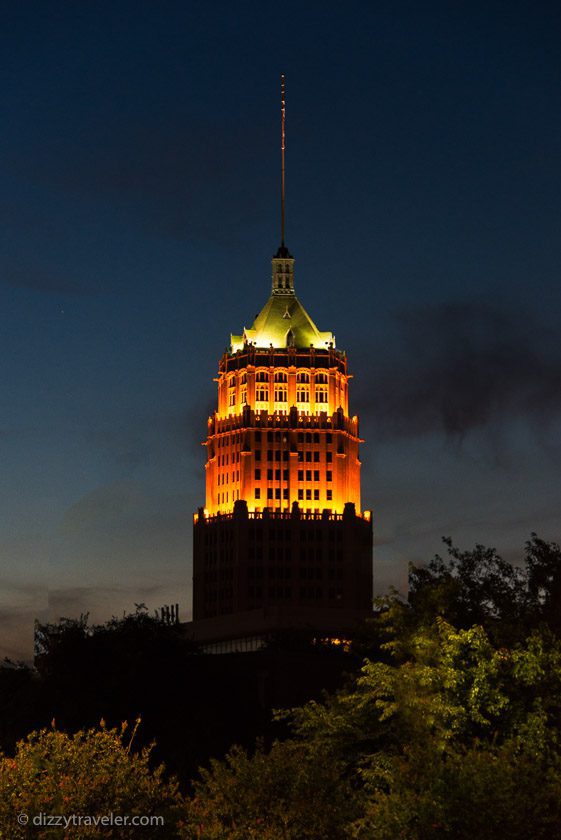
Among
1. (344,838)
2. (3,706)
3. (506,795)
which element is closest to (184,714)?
(3,706)

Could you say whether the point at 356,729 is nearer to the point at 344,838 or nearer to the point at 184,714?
the point at 344,838

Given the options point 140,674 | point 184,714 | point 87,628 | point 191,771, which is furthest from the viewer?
point 87,628

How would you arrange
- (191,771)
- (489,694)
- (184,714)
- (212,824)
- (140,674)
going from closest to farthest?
(212,824) → (489,694) → (191,771) → (184,714) → (140,674)

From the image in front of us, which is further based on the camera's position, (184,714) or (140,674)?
(140,674)

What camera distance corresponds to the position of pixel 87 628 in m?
144

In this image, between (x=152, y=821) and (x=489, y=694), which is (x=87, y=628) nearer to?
(x=489, y=694)

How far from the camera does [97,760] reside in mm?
55000

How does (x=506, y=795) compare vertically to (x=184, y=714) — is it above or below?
below

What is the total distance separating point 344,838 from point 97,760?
965 cm

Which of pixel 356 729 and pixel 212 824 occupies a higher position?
pixel 356 729

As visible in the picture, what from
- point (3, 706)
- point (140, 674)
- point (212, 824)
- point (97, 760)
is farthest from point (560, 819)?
point (3, 706)

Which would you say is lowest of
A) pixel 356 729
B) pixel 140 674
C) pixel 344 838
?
pixel 344 838

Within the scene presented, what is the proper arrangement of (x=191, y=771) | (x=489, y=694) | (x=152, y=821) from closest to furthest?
1. (x=152, y=821)
2. (x=489, y=694)
3. (x=191, y=771)

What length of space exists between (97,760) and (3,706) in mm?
72040
